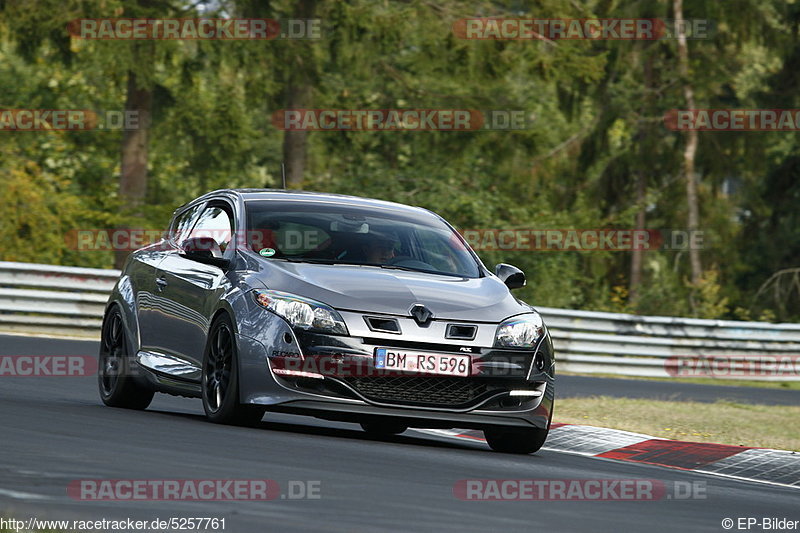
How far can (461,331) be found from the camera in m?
9.84

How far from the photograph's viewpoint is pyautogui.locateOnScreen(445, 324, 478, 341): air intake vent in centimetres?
978

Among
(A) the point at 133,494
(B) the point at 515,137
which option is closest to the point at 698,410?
(A) the point at 133,494

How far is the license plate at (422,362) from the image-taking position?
965 cm

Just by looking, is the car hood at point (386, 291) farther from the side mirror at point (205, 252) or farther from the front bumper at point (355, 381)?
the side mirror at point (205, 252)

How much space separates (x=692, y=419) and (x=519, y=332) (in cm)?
537

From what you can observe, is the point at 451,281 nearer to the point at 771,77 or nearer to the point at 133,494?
the point at 133,494

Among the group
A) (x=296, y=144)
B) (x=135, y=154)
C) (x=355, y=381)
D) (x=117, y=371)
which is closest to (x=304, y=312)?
(x=355, y=381)

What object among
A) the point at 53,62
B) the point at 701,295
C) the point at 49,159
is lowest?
the point at 701,295

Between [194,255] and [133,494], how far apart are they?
3.93 metres

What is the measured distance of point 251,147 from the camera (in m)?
33.7

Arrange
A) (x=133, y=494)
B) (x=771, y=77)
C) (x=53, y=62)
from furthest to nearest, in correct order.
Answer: (x=771, y=77)
(x=53, y=62)
(x=133, y=494)
